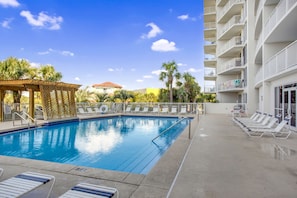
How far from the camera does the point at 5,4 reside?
17.7 metres

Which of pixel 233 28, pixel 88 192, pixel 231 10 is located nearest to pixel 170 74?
pixel 233 28

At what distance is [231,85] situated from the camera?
2161 cm

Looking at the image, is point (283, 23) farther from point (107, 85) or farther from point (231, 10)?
point (107, 85)

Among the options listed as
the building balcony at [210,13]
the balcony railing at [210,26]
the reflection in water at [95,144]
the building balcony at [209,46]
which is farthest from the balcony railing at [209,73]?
the reflection in water at [95,144]

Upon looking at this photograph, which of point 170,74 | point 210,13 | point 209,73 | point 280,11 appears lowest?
point 170,74

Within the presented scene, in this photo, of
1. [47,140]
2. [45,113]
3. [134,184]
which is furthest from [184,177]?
[45,113]

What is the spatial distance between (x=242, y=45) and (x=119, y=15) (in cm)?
1309

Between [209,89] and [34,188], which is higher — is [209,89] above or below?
above

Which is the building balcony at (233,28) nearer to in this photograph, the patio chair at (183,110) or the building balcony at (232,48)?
the building balcony at (232,48)

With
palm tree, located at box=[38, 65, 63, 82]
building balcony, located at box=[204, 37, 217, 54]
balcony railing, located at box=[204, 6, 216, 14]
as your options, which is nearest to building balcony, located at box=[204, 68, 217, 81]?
building balcony, located at box=[204, 37, 217, 54]

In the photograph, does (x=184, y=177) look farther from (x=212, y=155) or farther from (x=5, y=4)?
(x=5, y=4)

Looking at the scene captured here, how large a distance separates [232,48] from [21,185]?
22135 millimetres

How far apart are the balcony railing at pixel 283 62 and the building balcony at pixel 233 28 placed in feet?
34.7

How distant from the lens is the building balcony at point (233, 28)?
2068 cm
